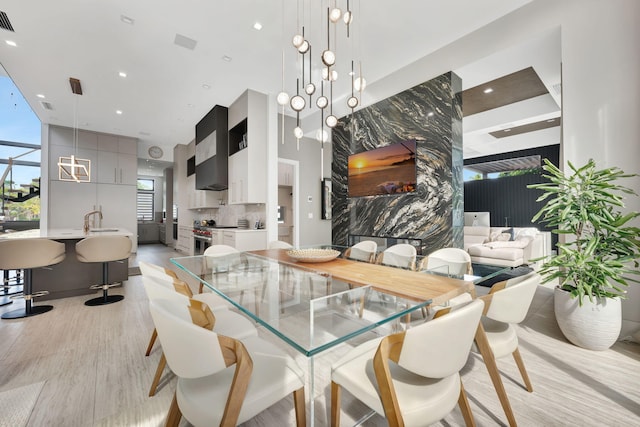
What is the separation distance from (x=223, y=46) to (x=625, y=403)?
15.9 ft

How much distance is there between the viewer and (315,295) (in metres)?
1.50

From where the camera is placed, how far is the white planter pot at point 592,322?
2.09 m

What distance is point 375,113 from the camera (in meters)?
4.72

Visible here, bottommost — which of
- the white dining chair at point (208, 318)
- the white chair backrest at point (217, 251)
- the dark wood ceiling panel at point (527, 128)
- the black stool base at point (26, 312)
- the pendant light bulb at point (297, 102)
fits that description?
the black stool base at point (26, 312)

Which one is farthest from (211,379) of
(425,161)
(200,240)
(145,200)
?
(145,200)

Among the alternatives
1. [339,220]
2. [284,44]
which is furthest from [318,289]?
[339,220]

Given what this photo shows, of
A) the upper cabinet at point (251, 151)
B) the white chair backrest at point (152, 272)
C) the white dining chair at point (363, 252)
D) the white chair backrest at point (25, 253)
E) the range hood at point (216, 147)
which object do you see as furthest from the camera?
the range hood at point (216, 147)

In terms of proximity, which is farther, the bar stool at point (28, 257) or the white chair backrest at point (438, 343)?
the bar stool at point (28, 257)

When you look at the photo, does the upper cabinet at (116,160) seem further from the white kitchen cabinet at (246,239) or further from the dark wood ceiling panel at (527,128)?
the dark wood ceiling panel at (527,128)

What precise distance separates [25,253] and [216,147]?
3.39m

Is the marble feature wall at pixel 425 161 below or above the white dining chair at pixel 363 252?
above

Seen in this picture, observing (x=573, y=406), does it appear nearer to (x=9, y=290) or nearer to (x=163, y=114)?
(x=9, y=290)

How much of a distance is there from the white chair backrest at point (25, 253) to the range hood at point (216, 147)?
2.98m

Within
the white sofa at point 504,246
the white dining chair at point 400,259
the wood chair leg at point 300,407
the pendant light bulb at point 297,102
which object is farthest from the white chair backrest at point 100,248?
the white sofa at point 504,246
